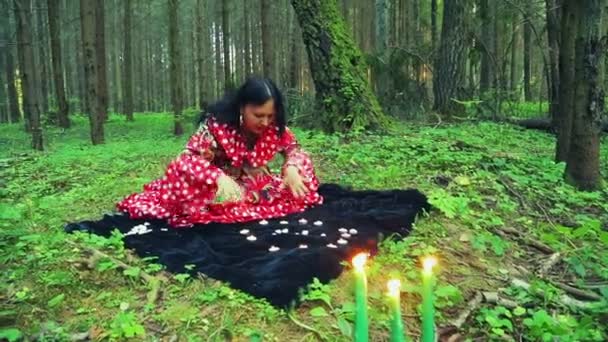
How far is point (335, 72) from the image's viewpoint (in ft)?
24.2

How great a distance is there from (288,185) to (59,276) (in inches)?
71.2

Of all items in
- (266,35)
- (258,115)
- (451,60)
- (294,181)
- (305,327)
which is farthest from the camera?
(266,35)

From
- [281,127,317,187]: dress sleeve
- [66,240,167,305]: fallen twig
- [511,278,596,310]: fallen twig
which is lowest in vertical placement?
[511,278,596,310]: fallen twig

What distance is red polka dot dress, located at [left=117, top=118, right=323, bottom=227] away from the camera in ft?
12.2

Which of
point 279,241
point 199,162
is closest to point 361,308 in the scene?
point 279,241

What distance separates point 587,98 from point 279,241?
9.95 ft

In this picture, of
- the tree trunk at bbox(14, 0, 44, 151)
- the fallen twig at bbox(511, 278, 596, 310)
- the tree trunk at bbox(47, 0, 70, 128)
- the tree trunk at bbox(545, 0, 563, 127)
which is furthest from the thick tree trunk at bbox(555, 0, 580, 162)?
the tree trunk at bbox(47, 0, 70, 128)

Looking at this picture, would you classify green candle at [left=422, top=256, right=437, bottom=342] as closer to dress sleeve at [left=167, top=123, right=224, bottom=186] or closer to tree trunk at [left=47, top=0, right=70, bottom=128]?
dress sleeve at [left=167, top=123, right=224, bottom=186]

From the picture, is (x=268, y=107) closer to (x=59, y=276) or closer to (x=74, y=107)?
(x=59, y=276)

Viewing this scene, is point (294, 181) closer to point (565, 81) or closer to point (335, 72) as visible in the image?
point (565, 81)

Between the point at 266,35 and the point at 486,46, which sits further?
the point at 486,46

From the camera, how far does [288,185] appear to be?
4.01 metres

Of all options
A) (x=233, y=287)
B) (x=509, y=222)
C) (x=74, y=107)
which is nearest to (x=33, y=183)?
(x=233, y=287)

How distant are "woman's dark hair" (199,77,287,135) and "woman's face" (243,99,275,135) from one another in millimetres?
33
